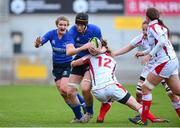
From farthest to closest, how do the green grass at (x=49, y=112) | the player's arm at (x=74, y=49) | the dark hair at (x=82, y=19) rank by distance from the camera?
the dark hair at (x=82, y=19) < the green grass at (x=49, y=112) < the player's arm at (x=74, y=49)

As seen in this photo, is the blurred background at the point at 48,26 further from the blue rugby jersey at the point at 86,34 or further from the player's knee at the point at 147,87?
the player's knee at the point at 147,87

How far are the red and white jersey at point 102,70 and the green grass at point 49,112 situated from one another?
773 millimetres

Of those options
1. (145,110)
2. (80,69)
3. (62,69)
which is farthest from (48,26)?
(145,110)

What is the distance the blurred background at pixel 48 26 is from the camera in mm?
31422

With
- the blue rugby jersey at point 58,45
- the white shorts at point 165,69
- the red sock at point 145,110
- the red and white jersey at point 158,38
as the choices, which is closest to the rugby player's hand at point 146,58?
the red and white jersey at point 158,38

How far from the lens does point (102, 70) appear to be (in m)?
13.8

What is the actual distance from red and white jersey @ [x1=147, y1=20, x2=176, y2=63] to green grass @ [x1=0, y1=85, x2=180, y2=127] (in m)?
1.23

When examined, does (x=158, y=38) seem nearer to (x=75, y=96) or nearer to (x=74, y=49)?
(x=74, y=49)

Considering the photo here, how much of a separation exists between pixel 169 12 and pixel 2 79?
854 cm

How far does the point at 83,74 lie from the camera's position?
14289 millimetres

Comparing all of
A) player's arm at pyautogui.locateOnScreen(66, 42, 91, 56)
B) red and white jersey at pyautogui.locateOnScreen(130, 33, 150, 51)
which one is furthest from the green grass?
red and white jersey at pyautogui.locateOnScreen(130, 33, 150, 51)

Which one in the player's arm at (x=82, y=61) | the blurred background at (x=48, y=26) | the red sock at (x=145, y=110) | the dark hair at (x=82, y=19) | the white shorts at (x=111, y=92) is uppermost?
the dark hair at (x=82, y=19)

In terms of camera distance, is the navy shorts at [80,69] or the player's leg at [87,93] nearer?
the player's leg at [87,93]

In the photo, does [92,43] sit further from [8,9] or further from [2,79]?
[8,9]
